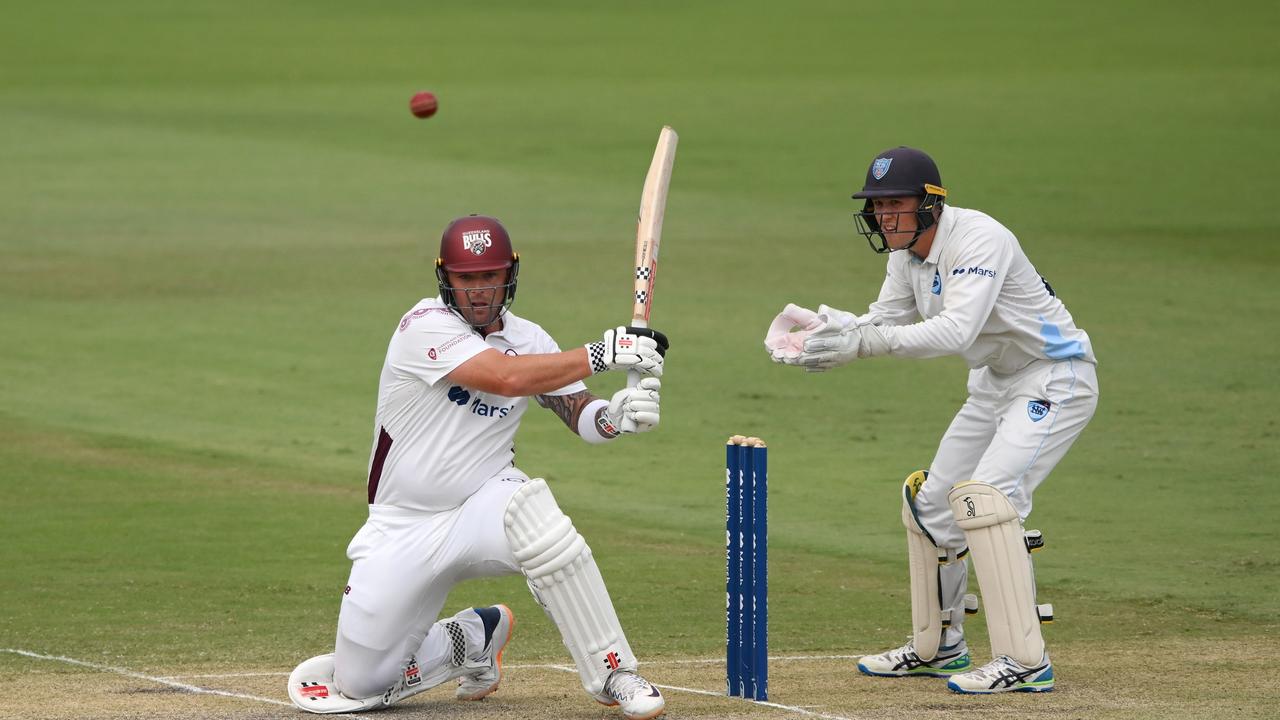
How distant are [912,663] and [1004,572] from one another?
740mm

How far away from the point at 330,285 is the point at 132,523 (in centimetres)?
968

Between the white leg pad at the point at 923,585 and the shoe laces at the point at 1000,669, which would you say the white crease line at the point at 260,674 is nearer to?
the white leg pad at the point at 923,585

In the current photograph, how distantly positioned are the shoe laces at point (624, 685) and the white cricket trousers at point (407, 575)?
57 cm

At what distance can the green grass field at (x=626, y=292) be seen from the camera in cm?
1020

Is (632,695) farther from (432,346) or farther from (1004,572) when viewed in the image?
(1004,572)

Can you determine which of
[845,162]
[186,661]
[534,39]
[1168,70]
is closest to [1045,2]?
[1168,70]

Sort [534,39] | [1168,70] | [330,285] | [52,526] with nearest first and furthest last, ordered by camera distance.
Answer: [52,526], [330,285], [1168,70], [534,39]

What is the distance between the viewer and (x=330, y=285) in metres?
22.0

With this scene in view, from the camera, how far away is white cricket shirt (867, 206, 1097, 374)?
8.08 m

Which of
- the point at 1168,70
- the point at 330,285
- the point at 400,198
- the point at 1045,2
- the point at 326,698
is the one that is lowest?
the point at 326,698

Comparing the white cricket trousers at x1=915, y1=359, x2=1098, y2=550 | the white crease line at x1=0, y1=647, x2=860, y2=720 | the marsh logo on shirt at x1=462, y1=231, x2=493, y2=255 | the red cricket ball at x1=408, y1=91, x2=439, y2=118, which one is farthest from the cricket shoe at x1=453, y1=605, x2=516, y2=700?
the red cricket ball at x1=408, y1=91, x2=439, y2=118

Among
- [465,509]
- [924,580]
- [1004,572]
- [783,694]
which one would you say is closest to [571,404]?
[465,509]

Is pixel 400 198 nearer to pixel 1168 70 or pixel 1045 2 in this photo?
pixel 1168 70

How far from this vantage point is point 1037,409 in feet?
27.4
